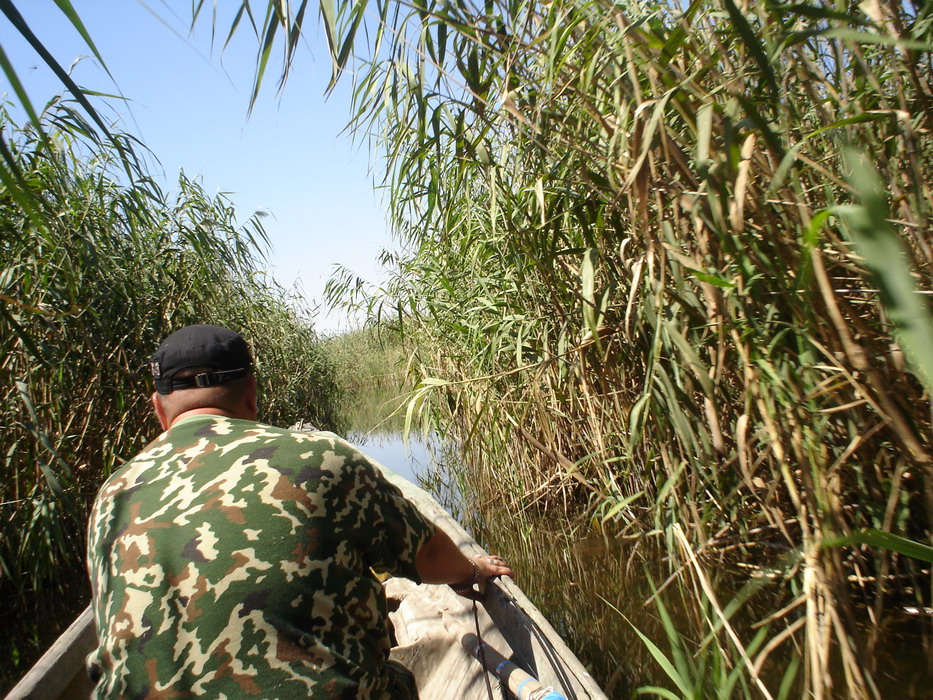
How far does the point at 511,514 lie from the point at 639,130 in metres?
3.17

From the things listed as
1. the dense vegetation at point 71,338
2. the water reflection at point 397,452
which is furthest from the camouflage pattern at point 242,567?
the water reflection at point 397,452

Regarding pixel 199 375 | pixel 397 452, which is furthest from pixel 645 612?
pixel 397 452

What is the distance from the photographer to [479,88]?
2.17m

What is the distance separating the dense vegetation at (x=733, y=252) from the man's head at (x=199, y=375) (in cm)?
72

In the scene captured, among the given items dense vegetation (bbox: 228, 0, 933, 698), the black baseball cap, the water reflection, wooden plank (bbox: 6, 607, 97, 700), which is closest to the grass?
dense vegetation (bbox: 228, 0, 933, 698)

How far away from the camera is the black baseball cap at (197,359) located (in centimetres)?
142

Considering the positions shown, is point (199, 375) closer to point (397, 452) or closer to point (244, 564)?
point (244, 564)

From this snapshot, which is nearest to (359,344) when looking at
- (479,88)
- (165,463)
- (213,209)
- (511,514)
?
(213,209)

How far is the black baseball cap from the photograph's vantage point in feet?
4.64

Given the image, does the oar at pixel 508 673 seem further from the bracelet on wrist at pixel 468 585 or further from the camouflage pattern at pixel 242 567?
the camouflage pattern at pixel 242 567

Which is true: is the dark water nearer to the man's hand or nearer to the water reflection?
the man's hand

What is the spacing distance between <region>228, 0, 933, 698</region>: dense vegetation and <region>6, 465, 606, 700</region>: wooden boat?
44 centimetres

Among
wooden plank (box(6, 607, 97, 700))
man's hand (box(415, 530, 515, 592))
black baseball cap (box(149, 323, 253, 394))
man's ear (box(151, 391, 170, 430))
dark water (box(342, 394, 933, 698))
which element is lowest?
dark water (box(342, 394, 933, 698))

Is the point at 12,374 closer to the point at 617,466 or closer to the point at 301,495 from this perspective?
the point at 301,495
